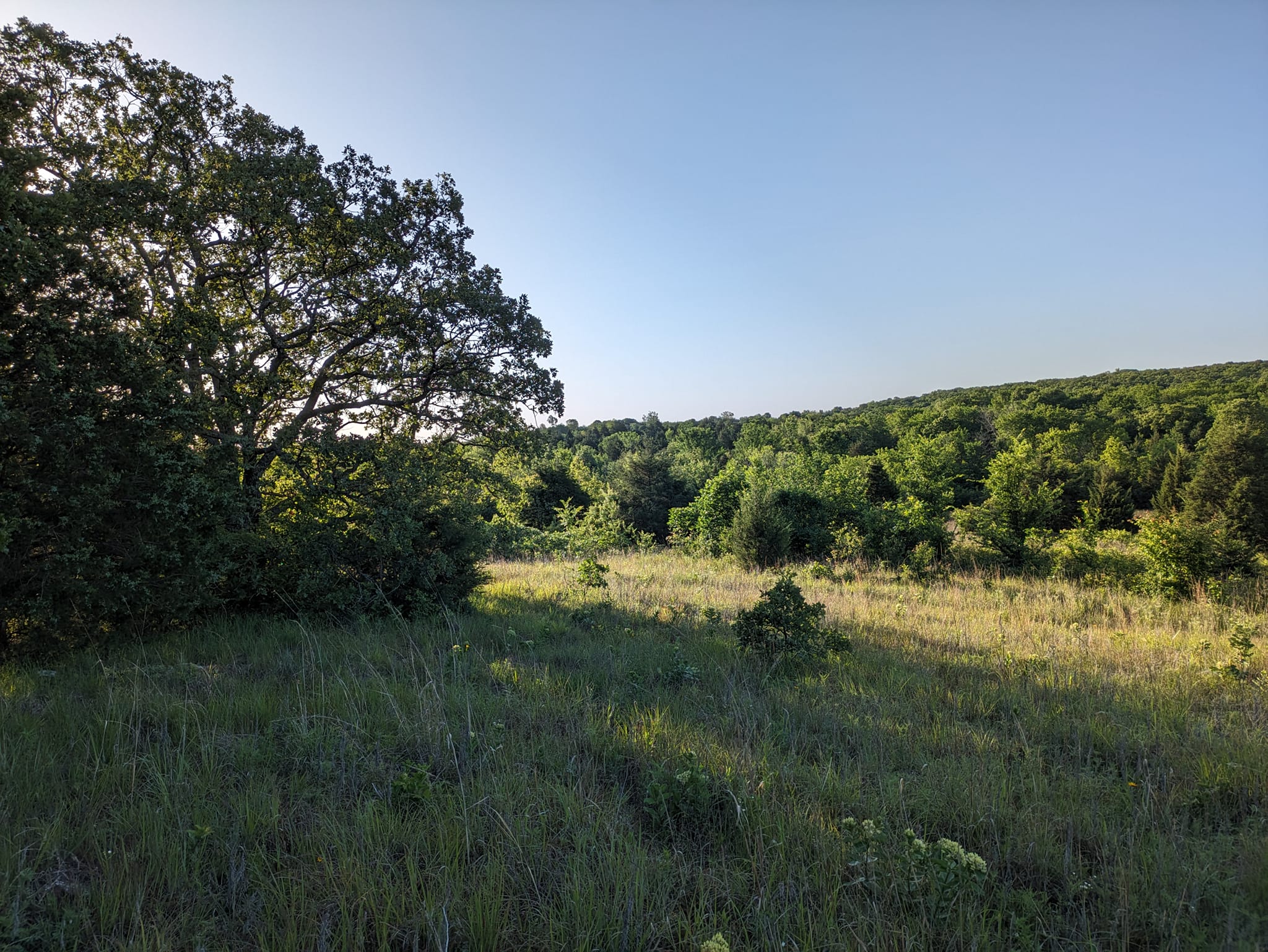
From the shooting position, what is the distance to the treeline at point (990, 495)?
12.4 meters

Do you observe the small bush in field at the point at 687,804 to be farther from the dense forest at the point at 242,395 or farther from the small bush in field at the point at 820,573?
the small bush in field at the point at 820,573

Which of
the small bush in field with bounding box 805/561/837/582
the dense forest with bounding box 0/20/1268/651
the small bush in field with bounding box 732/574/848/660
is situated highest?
the dense forest with bounding box 0/20/1268/651

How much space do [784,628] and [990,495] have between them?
25.1m

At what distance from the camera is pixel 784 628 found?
629cm

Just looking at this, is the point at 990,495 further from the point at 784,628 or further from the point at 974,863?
the point at 974,863

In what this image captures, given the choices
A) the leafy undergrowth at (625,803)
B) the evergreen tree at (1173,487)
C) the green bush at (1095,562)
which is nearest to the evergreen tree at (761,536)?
the green bush at (1095,562)

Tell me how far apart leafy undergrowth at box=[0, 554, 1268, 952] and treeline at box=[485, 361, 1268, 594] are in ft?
17.8

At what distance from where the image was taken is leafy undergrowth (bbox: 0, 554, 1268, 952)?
88.0 inches

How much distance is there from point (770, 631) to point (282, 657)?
551cm

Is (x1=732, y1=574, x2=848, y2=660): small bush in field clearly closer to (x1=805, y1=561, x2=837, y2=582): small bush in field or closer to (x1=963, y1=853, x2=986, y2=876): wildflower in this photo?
(x1=963, y1=853, x2=986, y2=876): wildflower

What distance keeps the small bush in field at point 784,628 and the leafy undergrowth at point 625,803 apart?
1.27ft

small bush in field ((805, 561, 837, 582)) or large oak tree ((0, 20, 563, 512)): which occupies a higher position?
large oak tree ((0, 20, 563, 512))

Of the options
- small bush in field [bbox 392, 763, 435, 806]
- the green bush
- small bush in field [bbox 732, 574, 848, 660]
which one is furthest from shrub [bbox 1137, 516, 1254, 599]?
small bush in field [bbox 392, 763, 435, 806]

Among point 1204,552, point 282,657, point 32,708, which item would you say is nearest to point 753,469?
point 1204,552
